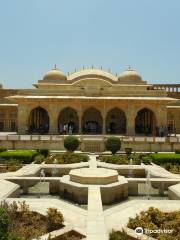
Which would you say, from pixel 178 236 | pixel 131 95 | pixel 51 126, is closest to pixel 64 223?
pixel 178 236

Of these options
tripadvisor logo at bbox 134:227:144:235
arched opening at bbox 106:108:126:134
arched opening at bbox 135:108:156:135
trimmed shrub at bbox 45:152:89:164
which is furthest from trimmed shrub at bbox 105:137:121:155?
tripadvisor logo at bbox 134:227:144:235

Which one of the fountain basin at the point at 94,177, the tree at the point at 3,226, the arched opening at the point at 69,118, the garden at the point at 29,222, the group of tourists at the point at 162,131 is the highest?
the arched opening at the point at 69,118

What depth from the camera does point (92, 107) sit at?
2978 cm

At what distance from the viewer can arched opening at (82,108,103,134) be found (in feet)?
107

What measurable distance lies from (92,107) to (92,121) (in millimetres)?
3340

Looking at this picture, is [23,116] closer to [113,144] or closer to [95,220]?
[113,144]

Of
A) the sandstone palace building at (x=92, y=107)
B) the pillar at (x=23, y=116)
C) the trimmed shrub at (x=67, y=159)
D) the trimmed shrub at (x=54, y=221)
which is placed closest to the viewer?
the trimmed shrub at (x=54, y=221)

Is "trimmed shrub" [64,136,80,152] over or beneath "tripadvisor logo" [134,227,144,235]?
over

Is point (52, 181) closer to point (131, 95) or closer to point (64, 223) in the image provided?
point (64, 223)

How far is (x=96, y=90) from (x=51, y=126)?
5027 millimetres

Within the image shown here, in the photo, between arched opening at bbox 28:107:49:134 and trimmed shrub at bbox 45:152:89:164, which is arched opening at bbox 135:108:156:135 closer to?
arched opening at bbox 28:107:49:134

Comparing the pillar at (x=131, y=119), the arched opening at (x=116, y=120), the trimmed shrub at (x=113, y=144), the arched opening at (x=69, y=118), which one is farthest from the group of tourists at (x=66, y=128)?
the trimmed shrub at (x=113, y=144)

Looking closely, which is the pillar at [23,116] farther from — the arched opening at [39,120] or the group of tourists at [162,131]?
the group of tourists at [162,131]

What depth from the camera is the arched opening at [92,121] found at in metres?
32.6
